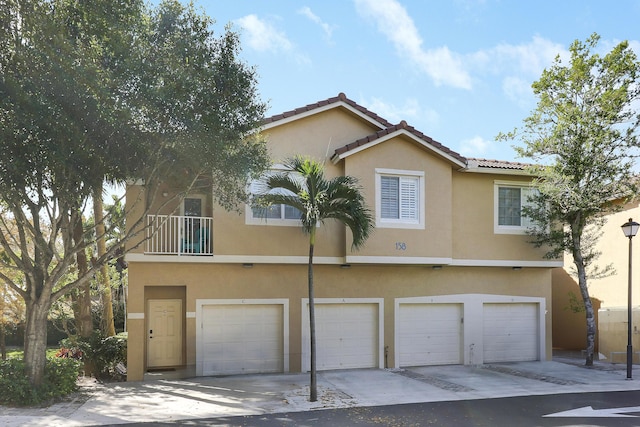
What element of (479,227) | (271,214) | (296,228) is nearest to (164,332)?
(271,214)

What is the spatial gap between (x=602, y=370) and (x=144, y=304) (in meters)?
13.6

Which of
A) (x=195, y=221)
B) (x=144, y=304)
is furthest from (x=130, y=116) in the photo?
(x=144, y=304)

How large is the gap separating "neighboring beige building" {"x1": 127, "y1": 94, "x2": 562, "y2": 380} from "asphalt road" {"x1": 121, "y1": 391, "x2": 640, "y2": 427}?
459 cm

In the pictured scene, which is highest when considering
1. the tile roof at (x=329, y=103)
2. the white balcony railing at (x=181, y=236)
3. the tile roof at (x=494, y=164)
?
the tile roof at (x=329, y=103)

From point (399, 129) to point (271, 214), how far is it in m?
4.52

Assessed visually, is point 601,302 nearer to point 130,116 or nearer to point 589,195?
point 589,195

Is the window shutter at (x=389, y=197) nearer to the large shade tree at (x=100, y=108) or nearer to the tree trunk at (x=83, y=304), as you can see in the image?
the large shade tree at (x=100, y=108)

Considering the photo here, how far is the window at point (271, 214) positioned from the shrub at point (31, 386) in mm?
5810

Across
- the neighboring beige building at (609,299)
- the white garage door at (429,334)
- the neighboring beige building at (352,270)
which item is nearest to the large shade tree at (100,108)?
the neighboring beige building at (352,270)

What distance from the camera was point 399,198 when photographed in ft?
52.5

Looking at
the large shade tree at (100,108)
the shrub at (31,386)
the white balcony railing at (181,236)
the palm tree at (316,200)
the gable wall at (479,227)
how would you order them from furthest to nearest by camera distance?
the gable wall at (479,227) < the white balcony railing at (181,236) < the palm tree at (316,200) < the shrub at (31,386) < the large shade tree at (100,108)

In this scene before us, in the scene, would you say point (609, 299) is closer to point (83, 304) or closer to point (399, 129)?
point (399, 129)

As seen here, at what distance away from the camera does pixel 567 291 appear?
22250 millimetres

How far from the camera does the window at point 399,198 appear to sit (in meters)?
15.8
